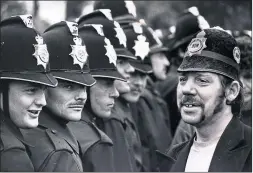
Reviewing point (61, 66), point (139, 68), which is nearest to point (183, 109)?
point (61, 66)

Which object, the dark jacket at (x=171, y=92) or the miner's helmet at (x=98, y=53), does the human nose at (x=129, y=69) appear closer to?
the miner's helmet at (x=98, y=53)

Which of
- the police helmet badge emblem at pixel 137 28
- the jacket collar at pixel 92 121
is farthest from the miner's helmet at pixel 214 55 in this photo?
the police helmet badge emblem at pixel 137 28

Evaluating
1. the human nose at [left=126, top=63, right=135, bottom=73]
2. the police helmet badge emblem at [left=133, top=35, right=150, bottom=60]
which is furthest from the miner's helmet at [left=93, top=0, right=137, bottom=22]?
the human nose at [left=126, top=63, right=135, bottom=73]

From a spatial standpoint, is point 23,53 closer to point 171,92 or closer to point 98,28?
point 98,28

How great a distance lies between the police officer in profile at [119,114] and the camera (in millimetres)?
7676

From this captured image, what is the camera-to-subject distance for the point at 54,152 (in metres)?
5.80

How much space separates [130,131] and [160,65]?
3.01 metres

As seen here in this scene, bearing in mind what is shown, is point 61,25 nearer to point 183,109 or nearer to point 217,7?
point 183,109

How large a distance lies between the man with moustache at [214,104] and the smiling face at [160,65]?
495cm

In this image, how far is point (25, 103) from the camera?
5.62 m

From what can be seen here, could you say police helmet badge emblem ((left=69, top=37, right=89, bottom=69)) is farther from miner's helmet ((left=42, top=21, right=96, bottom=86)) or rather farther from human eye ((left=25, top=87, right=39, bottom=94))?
human eye ((left=25, top=87, right=39, bottom=94))

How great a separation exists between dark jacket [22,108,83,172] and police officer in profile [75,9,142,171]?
1105 millimetres

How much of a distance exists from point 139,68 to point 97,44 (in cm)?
201

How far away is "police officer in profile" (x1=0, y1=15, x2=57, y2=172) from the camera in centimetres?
542
